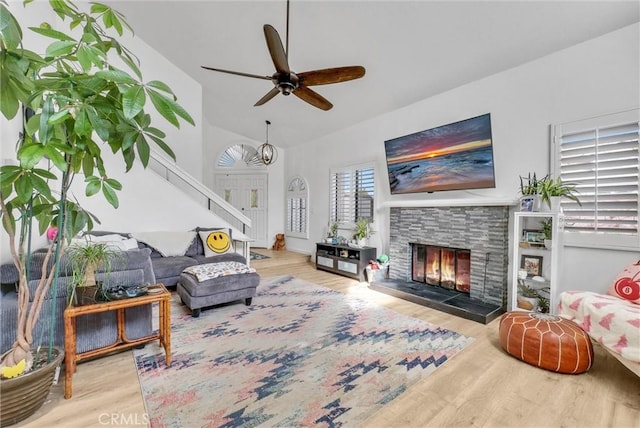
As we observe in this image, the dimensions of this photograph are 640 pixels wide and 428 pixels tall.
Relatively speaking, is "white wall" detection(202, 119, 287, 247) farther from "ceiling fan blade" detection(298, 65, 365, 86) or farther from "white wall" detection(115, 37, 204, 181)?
"ceiling fan blade" detection(298, 65, 365, 86)

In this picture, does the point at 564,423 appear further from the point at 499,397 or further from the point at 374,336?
the point at 374,336

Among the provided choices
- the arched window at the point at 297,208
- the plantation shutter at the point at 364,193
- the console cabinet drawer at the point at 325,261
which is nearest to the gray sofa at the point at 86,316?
the console cabinet drawer at the point at 325,261

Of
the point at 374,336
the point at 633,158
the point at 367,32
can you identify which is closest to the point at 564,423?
the point at 374,336

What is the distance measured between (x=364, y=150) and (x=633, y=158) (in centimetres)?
331

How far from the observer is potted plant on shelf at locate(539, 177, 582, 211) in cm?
267

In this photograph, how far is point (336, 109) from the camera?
15.5 feet

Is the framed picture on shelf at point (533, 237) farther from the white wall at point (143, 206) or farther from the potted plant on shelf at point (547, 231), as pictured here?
the white wall at point (143, 206)

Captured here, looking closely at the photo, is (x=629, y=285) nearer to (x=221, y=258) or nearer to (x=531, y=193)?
(x=531, y=193)

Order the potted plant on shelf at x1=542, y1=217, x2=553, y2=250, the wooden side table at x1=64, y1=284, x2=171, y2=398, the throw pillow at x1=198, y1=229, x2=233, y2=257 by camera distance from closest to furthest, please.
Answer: the wooden side table at x1=64, y1=284, x2=171, y2=398
the potted plant on shelf at x1=542, y1=217, x2=553, y2=250
the throw pillow at x1=198, y1=229, x2=233, y2=257

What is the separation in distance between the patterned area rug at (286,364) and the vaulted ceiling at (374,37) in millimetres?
2963

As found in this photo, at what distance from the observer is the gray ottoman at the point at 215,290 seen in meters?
2.91

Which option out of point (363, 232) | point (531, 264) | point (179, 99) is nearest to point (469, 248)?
point (531, 264)

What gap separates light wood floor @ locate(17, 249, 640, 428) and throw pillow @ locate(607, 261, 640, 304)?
20.8 inches

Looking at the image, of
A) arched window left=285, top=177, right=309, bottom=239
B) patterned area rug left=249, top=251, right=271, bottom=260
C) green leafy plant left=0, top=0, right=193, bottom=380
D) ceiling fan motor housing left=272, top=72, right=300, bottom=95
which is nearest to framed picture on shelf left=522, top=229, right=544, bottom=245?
ceiling fan motor housing left=272, top=72, right=300, bottom=95
